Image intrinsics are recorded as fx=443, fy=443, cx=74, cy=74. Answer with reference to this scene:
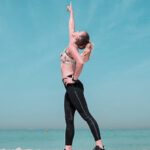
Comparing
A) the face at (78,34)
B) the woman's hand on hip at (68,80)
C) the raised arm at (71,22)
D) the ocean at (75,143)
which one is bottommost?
the woman's hand on hip at (68,80)

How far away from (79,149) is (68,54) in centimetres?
2935

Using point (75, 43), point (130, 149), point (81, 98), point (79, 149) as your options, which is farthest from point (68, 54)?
point (130, 149)

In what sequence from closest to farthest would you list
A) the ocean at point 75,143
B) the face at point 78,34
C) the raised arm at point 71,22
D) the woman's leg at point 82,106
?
the woman's leg at point 82,106 → the face at point 78,34 → the raised arm at point 71,22 → the ocean at point 75,143

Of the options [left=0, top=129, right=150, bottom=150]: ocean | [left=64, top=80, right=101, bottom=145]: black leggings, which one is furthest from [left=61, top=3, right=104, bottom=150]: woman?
[left=0, top=129, right=150, bottom=150]: ocean

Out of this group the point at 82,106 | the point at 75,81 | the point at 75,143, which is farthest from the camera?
the point at 75,143

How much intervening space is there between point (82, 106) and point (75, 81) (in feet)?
1.37

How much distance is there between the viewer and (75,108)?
711 cm

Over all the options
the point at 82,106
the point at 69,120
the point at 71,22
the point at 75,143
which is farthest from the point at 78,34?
the point at 75,143

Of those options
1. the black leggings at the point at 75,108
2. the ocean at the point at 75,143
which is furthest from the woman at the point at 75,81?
the ocean at the point at 75,143

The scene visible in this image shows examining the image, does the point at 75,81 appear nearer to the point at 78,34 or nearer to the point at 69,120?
the point at 69,120

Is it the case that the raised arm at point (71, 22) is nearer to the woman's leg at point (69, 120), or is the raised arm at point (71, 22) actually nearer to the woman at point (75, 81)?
the woman at point (75, 81)

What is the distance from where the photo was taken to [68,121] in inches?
280

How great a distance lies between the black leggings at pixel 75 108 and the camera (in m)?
6.80

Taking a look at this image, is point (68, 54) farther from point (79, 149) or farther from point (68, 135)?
point (79, 149)
